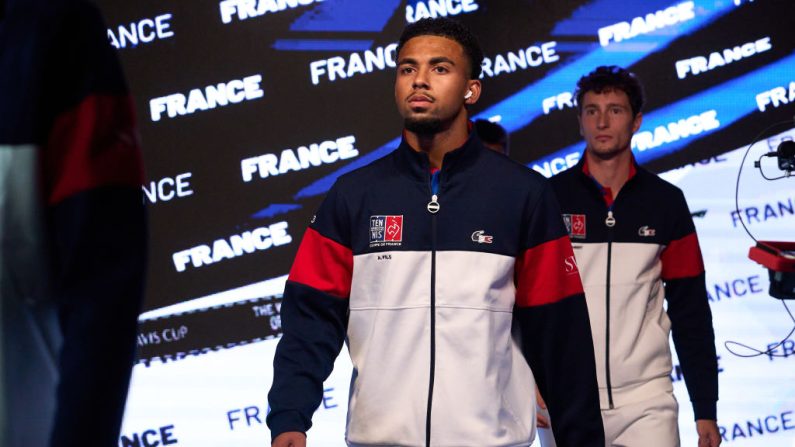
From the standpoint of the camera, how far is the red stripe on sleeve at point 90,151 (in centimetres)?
105

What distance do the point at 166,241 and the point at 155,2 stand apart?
3.67ft

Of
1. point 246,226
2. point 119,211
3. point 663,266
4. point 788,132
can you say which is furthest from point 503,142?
point 119,211

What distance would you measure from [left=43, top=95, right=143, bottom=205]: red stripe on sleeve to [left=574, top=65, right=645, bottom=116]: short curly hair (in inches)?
112

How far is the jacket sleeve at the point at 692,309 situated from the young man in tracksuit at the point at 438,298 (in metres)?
1.11

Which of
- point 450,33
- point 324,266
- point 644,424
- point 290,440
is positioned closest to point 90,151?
point 290,440

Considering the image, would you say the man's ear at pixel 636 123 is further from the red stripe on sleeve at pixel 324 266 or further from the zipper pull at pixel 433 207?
the red stripe on sleeve at pixel 324 266

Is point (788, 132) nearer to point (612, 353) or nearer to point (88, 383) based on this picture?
point (612, 353)

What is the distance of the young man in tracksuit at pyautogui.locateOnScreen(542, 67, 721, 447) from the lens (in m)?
3.36

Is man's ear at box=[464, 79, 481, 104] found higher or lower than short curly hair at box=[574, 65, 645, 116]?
lower

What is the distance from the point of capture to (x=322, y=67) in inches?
189

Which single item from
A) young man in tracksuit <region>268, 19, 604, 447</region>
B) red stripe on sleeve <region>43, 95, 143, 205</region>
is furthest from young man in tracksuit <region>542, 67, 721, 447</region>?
red stripe on sleeve <region>43, 95, 143, 205</region>

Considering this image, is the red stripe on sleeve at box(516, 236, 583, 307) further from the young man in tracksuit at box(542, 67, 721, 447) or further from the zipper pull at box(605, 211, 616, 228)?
the zipper pull at box(605, 211, 616, 228)

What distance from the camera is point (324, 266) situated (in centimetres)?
260

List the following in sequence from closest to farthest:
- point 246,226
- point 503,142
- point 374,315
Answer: point 374,315
point 503,142
point 246,226
